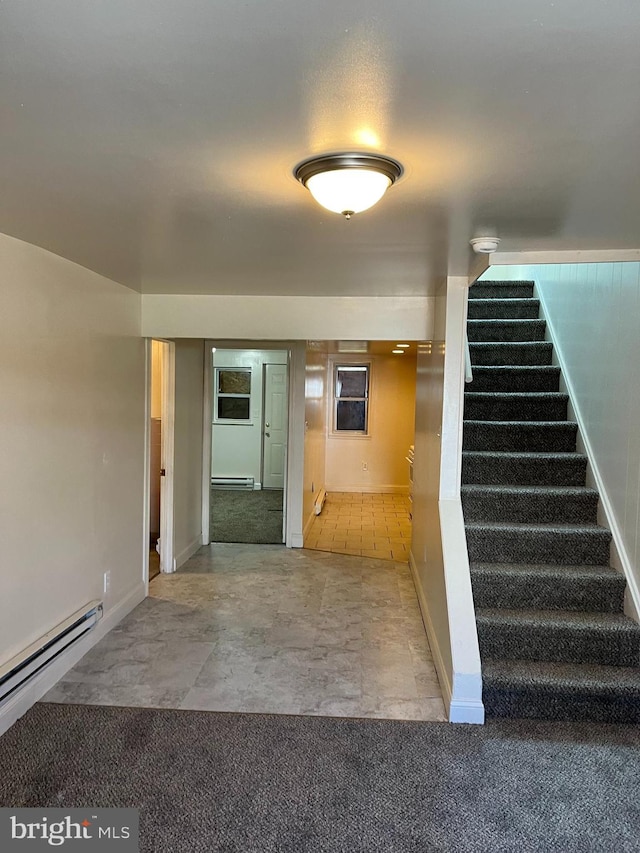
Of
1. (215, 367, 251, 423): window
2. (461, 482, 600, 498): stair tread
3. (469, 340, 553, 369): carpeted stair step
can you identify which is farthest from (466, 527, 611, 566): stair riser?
(215, 367, 251, 423): window

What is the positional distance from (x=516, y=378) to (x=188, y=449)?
278 centimetres

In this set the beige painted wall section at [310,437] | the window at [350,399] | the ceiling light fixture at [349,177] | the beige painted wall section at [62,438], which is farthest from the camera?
the window at [350,399]

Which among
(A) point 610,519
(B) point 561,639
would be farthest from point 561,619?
(A) point 610,519

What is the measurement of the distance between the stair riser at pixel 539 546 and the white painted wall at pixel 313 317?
131 centimetres

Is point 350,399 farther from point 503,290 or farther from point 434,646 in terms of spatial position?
point 434,646

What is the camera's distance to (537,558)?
3.30 meters

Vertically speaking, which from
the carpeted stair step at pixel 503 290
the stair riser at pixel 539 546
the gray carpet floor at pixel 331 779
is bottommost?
the gray carpet floor at pixel 331 779

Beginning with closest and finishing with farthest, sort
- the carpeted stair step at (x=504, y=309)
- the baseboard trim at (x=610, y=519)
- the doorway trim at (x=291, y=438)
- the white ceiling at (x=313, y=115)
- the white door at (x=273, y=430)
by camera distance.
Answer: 1. the white ceiling at (x=313, y=115)
2. the baseboard trim at (x=610, y=519)
3. the carpeted stair step at (x=504, y=309)
4. the doorway trim at (x=291, y=438)
5. the white door at (x=273, y=430)

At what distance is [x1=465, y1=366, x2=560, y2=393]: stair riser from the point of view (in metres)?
4.33

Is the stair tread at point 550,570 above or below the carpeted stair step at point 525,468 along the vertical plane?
below

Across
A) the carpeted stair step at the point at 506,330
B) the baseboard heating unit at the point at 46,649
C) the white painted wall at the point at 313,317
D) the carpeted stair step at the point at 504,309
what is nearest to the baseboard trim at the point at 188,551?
the baseboard heating unit at the point at 46,649

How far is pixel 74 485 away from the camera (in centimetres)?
307

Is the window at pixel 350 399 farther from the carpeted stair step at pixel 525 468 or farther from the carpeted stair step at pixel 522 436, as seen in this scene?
the carpeted stair step at pixel 525 468

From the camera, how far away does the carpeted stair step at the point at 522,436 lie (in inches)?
154
